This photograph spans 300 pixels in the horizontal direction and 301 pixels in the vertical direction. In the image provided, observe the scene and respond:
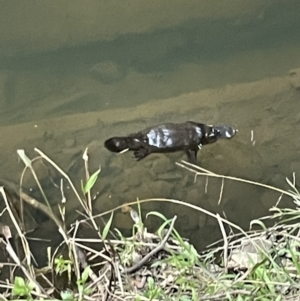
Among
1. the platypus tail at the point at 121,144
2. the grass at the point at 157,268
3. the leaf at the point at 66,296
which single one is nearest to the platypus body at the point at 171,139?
the platypus tail at the point at 121,144

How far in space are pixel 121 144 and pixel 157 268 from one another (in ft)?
2.38

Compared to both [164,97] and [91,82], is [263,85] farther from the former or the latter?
[91,82]

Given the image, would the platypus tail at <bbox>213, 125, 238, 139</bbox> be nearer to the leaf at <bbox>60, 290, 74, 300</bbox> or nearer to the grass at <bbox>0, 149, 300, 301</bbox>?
the grass at <bbox>0, 149, 300, 301</bbox>

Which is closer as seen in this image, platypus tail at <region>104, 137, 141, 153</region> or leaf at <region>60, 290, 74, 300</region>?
leaf at <region>60, 290, 74, 300</region>

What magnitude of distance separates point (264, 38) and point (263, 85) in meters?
0.31

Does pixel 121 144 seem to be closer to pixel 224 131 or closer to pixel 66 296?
pixel 224 131

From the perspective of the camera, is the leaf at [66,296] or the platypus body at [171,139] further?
the platypus body at [171,139]

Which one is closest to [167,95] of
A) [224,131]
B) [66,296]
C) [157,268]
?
[224,131]

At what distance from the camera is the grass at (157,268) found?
1.49 meters

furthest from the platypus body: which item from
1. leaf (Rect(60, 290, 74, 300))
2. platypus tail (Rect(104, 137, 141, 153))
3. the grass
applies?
leaf (Rect(60, 290, 74, 300))

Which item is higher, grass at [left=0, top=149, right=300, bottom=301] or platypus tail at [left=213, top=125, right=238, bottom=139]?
platypus tail at [left=213, top=125, right=238, bottom=139]

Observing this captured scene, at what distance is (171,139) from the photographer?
223 cm

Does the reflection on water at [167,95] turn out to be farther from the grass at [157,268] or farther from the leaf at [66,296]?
the leaf at [66,296]

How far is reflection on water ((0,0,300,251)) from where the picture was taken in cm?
223
